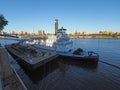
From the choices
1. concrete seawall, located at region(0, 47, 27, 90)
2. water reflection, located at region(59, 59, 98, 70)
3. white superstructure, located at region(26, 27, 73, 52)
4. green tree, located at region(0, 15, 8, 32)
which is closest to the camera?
concrete seawall, located at region(0, 47, 27, 90)

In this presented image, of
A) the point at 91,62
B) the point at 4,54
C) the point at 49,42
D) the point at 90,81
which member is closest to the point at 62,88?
the point at 90,81

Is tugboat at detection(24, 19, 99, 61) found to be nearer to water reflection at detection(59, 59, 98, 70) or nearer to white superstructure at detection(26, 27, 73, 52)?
white superstructure at detection(26, 27, 73, 52)

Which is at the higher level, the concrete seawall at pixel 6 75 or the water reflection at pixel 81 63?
the concrete seawall at pixel 6 75

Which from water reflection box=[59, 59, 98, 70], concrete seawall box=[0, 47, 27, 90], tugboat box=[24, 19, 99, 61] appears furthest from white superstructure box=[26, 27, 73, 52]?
concrete seawall box=[0, 47, 27, 90]

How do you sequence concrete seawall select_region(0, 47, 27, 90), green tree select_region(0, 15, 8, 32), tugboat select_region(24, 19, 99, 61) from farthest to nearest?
green tree select_region(0, 15, 8, 32), tugboat select_region(24, 19, 99, 61), concrete seawall select_region(0, 47, 27, 90)

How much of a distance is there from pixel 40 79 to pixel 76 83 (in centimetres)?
493

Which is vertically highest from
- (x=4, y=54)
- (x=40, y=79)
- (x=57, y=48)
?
(x=4, y=54)

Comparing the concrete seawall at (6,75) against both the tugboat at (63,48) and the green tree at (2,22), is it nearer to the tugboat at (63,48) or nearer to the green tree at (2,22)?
the tugboat at (63,48)

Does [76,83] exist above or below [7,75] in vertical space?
below

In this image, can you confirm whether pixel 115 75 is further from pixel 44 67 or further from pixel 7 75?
pixel 7 75

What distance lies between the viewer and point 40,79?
A: 17.7 metres

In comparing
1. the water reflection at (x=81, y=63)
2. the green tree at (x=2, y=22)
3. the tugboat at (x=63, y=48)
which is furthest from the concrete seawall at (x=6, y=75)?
the green tree at (x=2, y=22)

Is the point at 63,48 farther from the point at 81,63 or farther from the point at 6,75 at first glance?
the point at 6,75

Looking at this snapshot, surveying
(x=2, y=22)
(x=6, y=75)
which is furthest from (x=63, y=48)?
(x=2, y=22)
